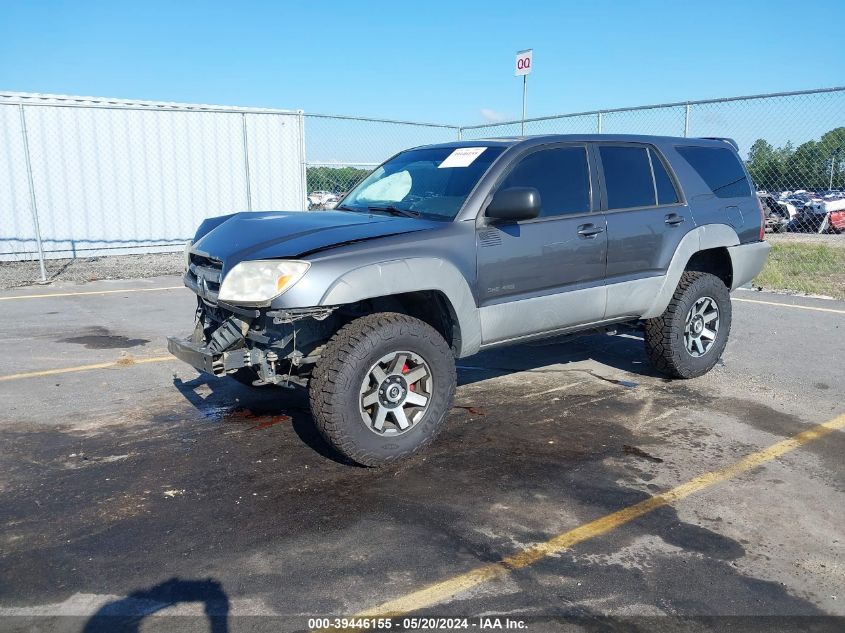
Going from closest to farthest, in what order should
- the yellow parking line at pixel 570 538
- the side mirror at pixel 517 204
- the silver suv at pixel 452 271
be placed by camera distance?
1. the yellow parking line at pixel 570 538
2. the silver suv at pixel 452 271
3. the side mirror at pixel 517 204

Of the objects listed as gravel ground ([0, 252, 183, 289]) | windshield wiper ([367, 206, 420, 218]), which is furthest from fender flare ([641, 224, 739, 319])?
gravel ground ([0, 252, 183, 289])

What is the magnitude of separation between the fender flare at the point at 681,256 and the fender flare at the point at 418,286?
5.69ft

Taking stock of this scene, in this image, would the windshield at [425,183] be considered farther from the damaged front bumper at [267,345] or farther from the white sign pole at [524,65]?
the white sign pole at [524,65]

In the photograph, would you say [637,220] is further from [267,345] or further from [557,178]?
[267,345]

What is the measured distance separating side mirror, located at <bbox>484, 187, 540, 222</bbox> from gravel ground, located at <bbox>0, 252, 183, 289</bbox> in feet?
29.9

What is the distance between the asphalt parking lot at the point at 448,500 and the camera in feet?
9.17

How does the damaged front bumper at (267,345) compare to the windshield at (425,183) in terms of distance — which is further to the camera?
the windshield at (425,183)

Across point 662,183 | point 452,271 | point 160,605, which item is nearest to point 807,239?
point 662,183

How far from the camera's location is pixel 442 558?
10.0 ft

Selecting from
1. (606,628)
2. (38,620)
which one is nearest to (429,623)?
(606,628)

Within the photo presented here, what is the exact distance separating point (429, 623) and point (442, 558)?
0.46 metres

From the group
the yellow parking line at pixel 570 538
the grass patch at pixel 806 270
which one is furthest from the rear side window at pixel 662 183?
the grass patch at pixel 806 270

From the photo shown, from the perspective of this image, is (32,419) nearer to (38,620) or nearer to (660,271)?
(38,620)

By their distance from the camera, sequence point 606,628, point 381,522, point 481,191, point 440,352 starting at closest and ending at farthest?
point 606,628, point 381,522, point 440,352, point 481,191
